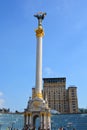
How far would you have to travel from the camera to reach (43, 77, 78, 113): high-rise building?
15750 centimetres

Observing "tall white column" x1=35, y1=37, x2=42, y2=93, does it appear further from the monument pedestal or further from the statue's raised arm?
the statue's raised arm

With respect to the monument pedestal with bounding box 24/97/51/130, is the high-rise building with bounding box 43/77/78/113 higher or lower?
higher

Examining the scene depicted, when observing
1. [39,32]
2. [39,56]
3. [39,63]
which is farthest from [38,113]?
[39,32]

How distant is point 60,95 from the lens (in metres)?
163

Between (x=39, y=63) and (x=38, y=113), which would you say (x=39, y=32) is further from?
(x=38, y=113)

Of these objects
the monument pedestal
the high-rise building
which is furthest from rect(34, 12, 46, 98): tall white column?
the high-rise building

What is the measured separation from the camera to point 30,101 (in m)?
66.9

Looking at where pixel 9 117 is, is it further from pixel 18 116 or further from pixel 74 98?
pixel 74 98

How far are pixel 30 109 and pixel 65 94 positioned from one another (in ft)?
326

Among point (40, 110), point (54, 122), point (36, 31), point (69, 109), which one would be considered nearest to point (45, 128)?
point (40, 110)

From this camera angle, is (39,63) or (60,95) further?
(60,95)

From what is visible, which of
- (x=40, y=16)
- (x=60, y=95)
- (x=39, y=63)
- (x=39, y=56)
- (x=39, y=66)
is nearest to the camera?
(x=39, y=66)

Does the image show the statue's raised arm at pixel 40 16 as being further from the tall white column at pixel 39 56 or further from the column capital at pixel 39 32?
the column capital at pixel 39 32

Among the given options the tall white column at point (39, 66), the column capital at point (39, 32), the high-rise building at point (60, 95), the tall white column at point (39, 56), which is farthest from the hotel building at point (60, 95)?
the tall white column at point (39, 66)
